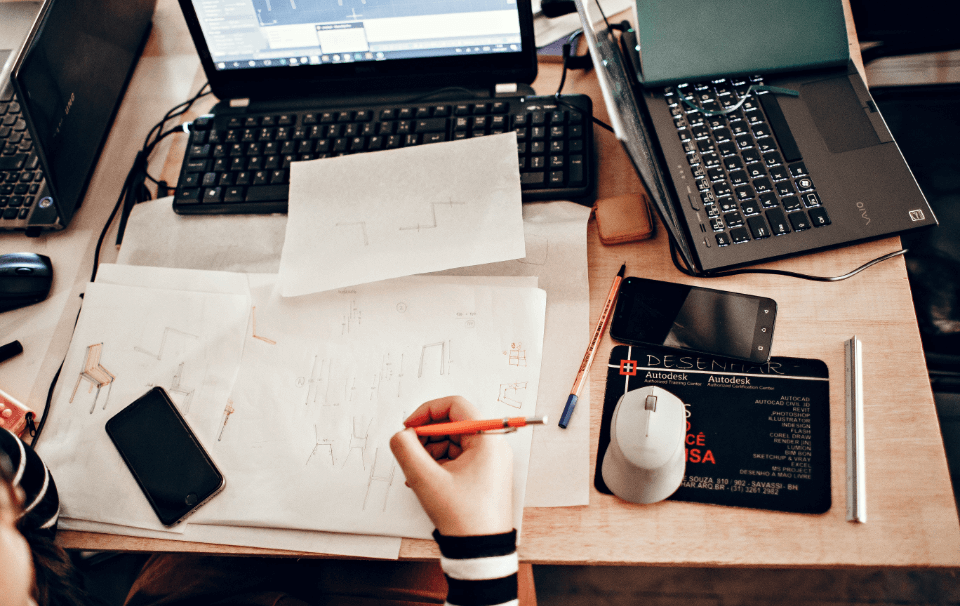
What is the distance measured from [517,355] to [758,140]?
0.38 metres

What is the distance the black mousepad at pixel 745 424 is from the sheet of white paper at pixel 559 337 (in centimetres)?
3

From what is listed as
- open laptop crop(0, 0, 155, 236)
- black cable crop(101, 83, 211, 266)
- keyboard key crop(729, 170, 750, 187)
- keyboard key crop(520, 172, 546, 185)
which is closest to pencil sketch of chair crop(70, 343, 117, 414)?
black cable crop(101, 83, 211, 266)

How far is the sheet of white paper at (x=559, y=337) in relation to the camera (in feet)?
1.89

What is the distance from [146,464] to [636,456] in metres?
0.52

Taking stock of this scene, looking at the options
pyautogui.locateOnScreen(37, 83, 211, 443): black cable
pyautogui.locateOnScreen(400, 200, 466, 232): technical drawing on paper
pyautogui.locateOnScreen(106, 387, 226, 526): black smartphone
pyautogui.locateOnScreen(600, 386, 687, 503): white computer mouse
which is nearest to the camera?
pyautogui.locateOnScreen(600, 386, 687, 503): white computer mouse

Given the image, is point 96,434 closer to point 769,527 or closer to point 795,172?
point 769,527

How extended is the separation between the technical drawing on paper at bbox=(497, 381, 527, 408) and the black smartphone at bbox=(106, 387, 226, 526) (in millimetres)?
313

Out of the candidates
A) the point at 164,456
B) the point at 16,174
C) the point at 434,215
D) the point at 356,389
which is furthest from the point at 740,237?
the point at 16,174

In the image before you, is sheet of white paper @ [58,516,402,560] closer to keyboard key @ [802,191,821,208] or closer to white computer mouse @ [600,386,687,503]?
white computer mouse @ [600,386,687,503]

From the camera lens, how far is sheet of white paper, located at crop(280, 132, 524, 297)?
0.69 m

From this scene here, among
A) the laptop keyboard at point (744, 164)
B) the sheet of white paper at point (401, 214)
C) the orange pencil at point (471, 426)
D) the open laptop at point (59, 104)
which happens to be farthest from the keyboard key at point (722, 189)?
the open laptop at point (59, 104)

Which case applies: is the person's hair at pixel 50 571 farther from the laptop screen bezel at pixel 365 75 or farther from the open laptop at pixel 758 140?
the open laptop at pixel 758 140

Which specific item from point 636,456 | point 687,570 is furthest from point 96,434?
point 687,570

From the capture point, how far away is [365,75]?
0.79m
